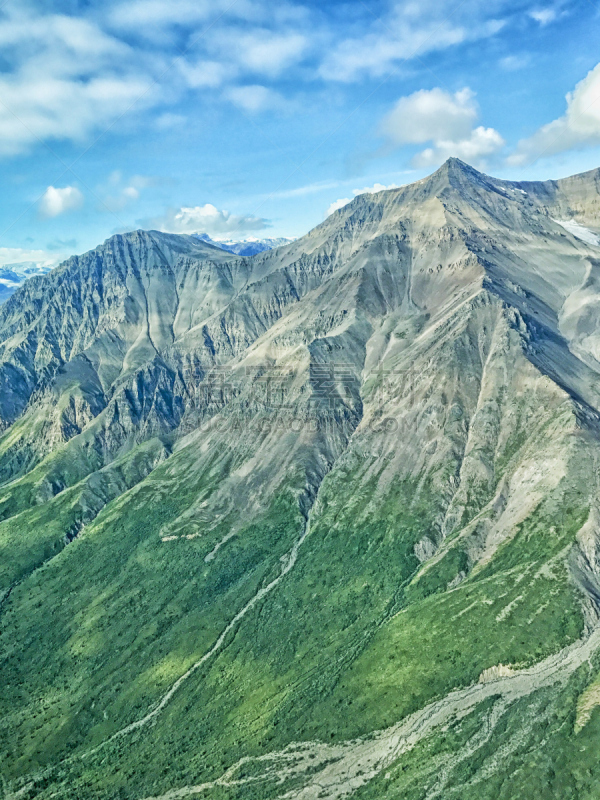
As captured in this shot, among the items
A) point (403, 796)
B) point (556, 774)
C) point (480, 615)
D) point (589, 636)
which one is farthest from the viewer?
point (480, 615)

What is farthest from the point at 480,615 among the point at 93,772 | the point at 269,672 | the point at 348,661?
the point at 93,772

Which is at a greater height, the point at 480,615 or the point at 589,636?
the point at 480,615

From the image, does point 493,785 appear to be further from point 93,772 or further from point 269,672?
point 93,772

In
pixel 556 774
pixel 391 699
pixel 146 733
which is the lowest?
pixel 556 774

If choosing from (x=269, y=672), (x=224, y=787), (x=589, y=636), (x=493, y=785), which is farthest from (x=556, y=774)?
(x=269, y=672)

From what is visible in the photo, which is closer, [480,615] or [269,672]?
[480,615]

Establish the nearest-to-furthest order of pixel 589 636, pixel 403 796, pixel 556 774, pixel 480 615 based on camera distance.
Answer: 1. pixel 556 774
2. pixel 403 796
3. pixel 589 636
4. pixel 480 615

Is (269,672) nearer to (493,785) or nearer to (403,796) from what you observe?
(403,796)
